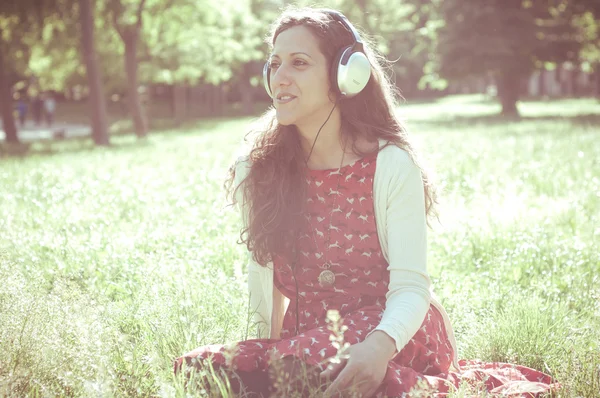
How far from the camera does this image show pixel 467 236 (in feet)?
19.3

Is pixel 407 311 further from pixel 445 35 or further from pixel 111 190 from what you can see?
pixel 445 35

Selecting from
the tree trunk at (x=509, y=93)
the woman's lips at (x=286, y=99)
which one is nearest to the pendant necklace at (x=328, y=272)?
the woman's lips at (x=286, y=99)

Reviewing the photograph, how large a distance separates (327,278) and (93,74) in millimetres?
19077

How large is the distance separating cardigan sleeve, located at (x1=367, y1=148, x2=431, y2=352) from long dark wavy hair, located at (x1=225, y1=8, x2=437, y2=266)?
159mm

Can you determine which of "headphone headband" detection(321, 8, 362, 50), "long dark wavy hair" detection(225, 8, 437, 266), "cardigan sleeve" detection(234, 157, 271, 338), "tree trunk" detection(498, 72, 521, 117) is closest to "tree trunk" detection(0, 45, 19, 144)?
"tree trunk" detection(498, 72, 521, 117)

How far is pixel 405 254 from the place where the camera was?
9.90 feet

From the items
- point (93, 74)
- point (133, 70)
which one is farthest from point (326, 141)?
point (133, 70)

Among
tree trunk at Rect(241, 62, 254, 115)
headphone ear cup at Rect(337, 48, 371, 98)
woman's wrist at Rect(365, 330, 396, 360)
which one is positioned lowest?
woman's wrist at Rect(365, 330, 396, 360)

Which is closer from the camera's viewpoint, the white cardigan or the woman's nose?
the white cardigan

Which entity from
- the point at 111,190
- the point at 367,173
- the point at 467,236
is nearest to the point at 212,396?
the point at 367,173

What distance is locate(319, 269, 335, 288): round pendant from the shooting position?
329 centimetres

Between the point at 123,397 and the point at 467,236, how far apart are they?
3784 mm

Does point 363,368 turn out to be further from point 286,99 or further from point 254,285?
point 286,99

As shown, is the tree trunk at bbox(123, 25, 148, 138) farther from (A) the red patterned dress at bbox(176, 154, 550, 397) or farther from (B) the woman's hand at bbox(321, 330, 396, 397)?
(B) the woman's hand at bbox(321, 330, 396, 397)
